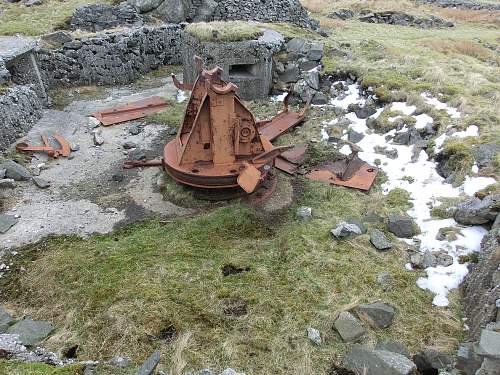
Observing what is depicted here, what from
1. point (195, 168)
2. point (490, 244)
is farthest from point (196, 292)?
point (490, 244)

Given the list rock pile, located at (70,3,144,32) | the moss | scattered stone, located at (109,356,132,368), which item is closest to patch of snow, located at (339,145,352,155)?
the moss

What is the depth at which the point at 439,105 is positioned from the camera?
330 inches

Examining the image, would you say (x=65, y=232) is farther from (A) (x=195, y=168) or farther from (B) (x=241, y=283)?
(B) (x=241, y=283)

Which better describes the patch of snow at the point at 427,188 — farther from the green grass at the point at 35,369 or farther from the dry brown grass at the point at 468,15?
the dry brown grass at the point at 468,15

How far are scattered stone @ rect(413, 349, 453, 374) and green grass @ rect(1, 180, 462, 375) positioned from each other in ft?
0.97

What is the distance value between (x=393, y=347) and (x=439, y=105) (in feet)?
19.5

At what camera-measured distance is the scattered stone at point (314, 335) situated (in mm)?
4094

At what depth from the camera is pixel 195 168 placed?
6258 mm

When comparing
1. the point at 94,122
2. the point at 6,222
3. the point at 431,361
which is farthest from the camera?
the point at 94,122

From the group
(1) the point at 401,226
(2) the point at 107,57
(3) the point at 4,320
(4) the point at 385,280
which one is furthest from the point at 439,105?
(2) the point at 107,57

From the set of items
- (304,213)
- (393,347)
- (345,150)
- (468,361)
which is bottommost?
(345,150)

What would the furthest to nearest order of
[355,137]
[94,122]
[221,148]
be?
[94,122]
[355,137]
[221,148]

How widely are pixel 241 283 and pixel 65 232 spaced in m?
2.68

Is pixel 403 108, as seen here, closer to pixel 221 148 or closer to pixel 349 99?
pixel 349 99
